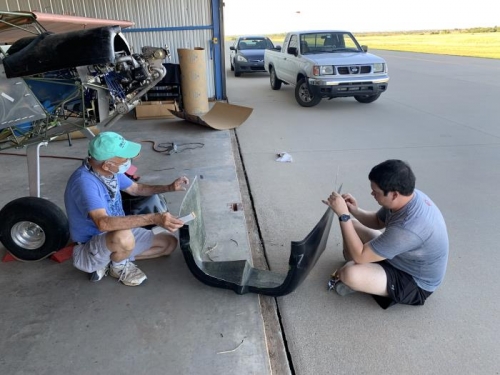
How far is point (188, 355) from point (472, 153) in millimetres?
5529

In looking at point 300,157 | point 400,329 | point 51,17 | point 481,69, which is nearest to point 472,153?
point 300,157

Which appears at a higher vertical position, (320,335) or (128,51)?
(128,51)

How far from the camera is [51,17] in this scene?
12.1ft

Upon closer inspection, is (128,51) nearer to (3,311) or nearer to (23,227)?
(23,227)

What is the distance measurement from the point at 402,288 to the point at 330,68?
7.03 metres

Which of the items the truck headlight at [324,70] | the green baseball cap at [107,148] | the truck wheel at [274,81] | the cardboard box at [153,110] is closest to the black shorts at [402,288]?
the green baseball cap at [107,148]

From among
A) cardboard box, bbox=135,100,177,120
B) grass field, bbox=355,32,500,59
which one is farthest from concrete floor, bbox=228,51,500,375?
grass field, bbox=355,32,500,59

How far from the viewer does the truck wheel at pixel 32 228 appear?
312 centimetres

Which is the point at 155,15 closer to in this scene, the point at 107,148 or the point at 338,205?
the point at 107,148

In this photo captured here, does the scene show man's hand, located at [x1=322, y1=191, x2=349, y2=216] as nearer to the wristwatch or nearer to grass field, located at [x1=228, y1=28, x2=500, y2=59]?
the wristwatch

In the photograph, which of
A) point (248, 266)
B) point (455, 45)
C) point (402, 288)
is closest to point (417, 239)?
point (402, 288)

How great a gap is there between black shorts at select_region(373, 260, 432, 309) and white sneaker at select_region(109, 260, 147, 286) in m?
1.79

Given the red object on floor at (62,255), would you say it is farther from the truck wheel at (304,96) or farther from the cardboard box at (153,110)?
the truck wheel at (304,96)

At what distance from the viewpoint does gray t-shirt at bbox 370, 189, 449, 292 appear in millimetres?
2328
